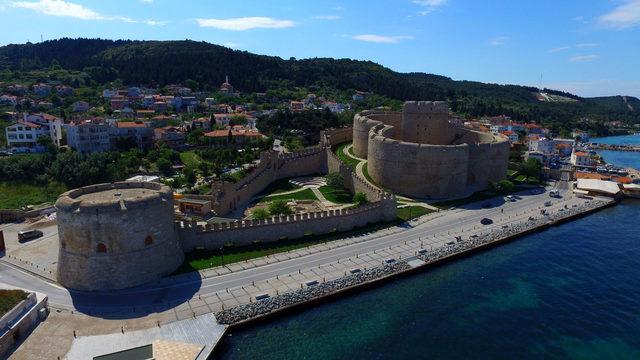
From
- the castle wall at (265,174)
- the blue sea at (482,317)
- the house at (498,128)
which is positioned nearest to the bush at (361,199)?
the blue sea at (482,317)

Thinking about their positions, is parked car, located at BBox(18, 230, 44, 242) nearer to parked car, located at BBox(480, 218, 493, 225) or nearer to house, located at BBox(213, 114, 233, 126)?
parked car, located at BBox(480, 218, 493, 225)

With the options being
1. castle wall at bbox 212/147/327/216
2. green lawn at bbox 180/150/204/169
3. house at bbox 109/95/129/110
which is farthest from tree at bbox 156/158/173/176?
house at bbox 109/95/129/110

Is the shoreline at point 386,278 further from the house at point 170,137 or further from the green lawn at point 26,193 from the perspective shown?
the house at point 170,137

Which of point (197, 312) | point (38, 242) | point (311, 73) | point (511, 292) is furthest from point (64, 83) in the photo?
point (511, 292)

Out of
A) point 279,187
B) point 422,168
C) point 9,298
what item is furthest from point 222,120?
point 9,298

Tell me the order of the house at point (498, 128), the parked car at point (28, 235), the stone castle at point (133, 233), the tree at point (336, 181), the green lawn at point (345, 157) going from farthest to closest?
the house at point (498, 128) < the green lawn at point (345, 157) < the tree at point (336, 181) < the parked car at point (28, 235) < the stone castle at point (133, 233)

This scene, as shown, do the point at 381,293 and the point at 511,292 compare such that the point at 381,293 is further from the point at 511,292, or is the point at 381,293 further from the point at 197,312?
the point at 197,312
